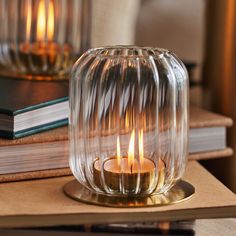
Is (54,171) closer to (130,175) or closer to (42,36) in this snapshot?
(130,175)

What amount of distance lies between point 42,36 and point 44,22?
0.06 feet

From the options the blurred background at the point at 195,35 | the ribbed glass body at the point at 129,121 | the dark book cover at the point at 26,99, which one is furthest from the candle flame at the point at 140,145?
the blurred background at the point at 195,35

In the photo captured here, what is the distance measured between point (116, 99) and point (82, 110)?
3cm

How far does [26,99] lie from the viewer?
28.9 inches

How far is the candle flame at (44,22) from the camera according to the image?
0.91m

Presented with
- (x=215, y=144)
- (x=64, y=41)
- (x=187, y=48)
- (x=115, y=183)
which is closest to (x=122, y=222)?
(x=115, y=183)

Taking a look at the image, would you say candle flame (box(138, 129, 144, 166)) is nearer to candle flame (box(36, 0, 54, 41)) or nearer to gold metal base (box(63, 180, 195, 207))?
gold metal base (box(63, 180, 195, 207))

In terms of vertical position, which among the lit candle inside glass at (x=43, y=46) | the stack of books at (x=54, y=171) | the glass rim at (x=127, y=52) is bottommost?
the stack of books at (x=54, y=171)

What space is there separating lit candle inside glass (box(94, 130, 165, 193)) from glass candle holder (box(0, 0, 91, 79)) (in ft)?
0.87

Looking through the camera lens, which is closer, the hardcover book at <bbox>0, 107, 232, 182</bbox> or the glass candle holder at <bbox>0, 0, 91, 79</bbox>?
the hardcover book at <bbox>0, 107, 232, 182</bbox>

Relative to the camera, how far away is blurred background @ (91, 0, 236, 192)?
87 centimetres

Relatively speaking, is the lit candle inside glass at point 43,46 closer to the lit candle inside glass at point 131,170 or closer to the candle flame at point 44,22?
the candle flame at point 44,22

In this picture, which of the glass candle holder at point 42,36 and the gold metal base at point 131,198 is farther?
the glass candle holder at point 42,36

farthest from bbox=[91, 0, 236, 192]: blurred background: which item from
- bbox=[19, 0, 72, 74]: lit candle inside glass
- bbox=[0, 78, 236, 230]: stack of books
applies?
bbox=[19, 0, 72, 74]: lit candle inside glass
